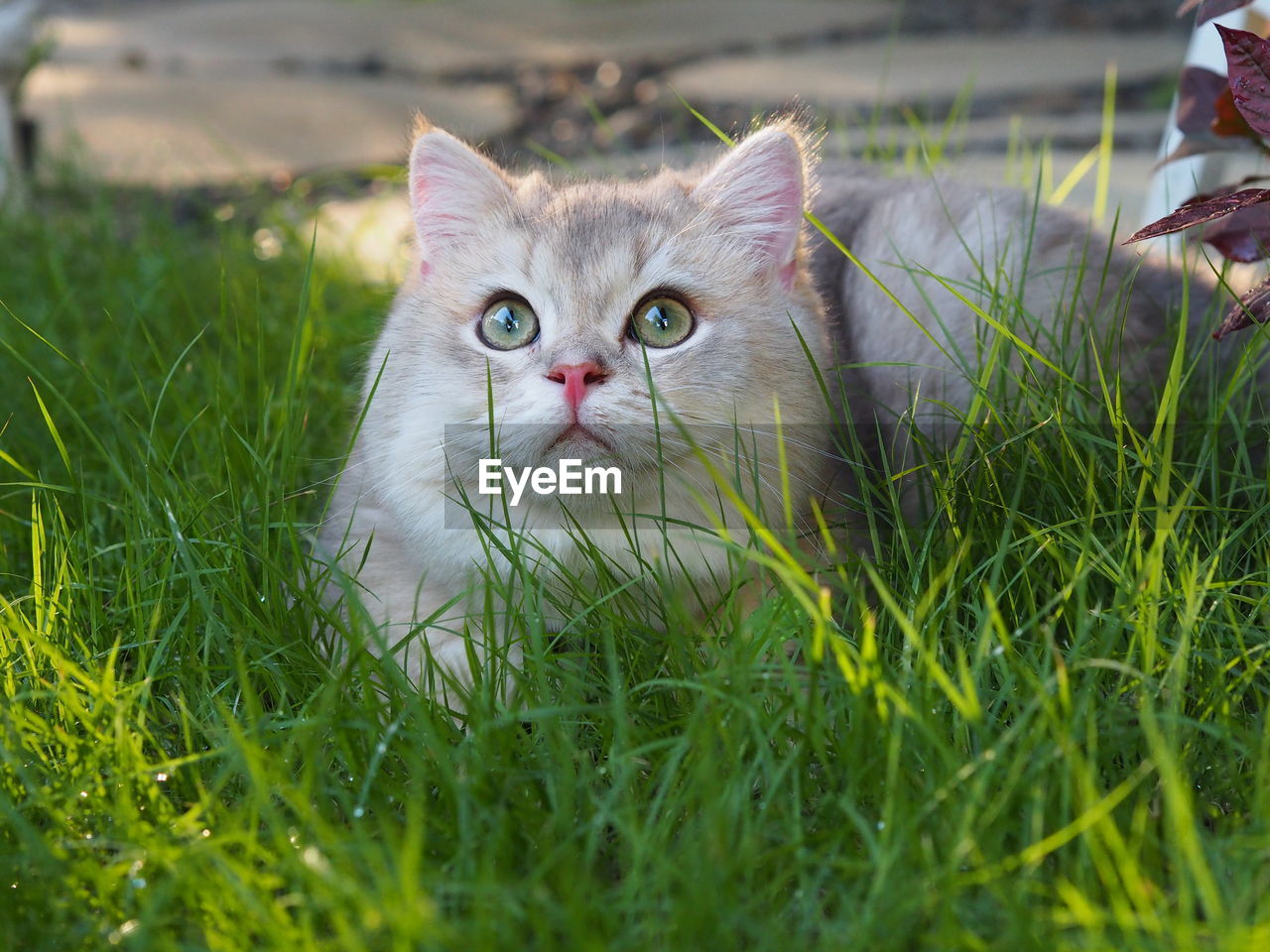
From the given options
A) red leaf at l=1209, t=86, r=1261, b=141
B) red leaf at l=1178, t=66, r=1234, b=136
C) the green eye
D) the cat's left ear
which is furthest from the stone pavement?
the green eye

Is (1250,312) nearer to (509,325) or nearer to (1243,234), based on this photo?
(1243,234)

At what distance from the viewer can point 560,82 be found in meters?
5.69

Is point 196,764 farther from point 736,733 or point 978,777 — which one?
point 978,777

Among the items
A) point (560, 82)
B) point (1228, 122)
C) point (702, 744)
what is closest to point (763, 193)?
point (1228, 122)

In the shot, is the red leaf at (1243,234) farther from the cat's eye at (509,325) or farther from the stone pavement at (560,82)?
the stone pavement at (560,82)

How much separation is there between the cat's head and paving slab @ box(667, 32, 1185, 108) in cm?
280

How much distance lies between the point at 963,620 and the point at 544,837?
2.44ft

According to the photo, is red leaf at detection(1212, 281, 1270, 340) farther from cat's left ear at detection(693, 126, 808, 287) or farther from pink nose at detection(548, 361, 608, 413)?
pink nose at detection(548, 361, 608, 413)

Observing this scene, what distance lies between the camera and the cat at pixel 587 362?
1.74 metres

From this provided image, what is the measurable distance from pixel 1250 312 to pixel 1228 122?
457mm

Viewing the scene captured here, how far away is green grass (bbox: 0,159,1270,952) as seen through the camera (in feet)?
3.93

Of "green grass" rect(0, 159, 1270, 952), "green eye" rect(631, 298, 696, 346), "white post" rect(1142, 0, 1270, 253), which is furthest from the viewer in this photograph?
"white post" rect(1142, 0, 1270, 253)

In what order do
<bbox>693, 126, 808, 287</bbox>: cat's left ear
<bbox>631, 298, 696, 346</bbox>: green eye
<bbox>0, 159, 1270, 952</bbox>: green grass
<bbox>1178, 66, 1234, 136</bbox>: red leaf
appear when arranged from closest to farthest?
1. <bbox>0, 159, 1270, 952</bbox>: green grass
2. <bbox>631, 298, 696, 346</bbox>: green eye
3. <bbox>693, 126, 808, 287</bbox>: cat's left ear
4. <bbox>1178, 66, 1234, 136</bbox>: red leaf

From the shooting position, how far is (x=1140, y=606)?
1552 millimetres
